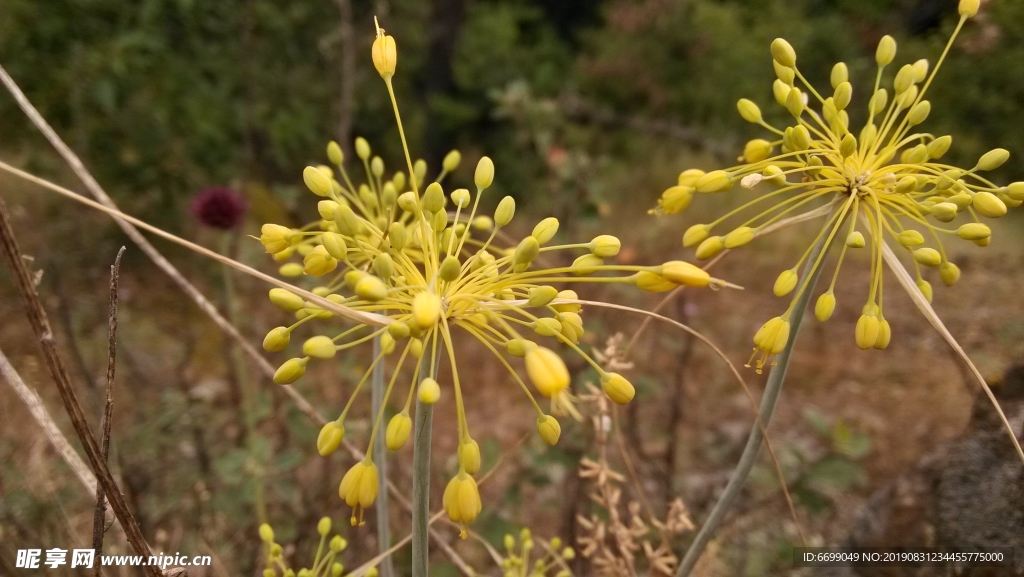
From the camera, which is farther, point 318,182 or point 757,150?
point 757,150

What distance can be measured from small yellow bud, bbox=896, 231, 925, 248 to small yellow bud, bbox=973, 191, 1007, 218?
0.11m

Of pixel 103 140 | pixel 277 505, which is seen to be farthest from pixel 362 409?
pixel 103 140

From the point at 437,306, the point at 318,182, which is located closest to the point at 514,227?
the point at 318,182

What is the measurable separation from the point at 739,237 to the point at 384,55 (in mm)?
804

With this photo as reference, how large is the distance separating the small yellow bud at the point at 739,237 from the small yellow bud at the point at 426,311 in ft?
2.14

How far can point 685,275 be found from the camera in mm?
912

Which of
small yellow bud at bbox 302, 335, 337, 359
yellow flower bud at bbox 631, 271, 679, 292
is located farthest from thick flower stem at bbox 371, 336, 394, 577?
yellow flower bud at bbox 631, 271, 679, 292

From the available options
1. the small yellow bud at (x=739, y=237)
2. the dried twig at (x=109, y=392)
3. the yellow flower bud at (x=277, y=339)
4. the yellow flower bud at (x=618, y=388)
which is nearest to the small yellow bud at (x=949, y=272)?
the small yellow bud at (x=739, y=237)

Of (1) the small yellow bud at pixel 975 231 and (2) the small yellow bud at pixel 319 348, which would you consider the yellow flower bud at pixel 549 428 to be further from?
(1) the small yellow bud at pixel 975 231

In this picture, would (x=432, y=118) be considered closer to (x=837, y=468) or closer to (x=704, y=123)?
(x=704, y=123)

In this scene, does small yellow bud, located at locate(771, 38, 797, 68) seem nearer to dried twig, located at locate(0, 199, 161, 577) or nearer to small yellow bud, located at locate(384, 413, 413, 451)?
small yellow bud, located at locate(384, 413, 413, 451)

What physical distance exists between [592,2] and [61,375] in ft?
20.1

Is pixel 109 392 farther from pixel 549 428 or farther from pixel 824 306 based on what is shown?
pixel 824 306

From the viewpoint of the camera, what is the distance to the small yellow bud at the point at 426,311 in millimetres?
796
